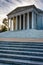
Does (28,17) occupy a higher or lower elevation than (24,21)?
higher

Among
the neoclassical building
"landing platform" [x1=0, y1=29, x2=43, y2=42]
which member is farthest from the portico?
"landing platform" [x1=0, y1=29, x2=43, y2=42]

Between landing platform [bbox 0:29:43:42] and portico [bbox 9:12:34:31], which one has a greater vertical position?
portico [bbox 9:12:34:31]

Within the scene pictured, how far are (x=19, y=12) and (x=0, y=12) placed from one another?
2841 cm

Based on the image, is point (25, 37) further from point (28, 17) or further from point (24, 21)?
point (24, 21)

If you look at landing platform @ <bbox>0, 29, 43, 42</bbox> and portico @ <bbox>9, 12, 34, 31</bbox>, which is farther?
portico @ <bbox>9, 12, 34, 31</bbox>

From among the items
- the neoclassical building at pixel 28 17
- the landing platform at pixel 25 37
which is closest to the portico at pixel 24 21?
the neoclassical building at pixel 28 17

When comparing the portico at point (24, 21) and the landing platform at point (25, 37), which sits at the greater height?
the portico at point (24, 21)

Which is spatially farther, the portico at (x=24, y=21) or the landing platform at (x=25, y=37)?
the portico at (x=24, y=21)

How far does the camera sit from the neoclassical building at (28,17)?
29148mm

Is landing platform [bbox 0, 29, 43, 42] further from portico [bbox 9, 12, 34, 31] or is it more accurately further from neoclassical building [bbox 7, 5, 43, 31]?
portico [bbox 9, 12, 34, 31]

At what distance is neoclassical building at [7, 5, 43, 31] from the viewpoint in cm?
2915

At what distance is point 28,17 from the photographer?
31016mm

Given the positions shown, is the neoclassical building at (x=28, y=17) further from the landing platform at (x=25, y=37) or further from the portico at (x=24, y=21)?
the landing platform at (x=25, y=37)

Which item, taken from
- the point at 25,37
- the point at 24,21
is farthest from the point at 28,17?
the point at 25,37
